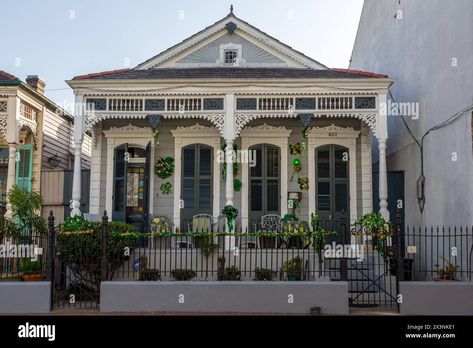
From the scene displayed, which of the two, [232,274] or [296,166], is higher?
[296,166]

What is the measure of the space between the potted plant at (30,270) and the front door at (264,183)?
19.1 feet

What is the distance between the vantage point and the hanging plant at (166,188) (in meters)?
15.5

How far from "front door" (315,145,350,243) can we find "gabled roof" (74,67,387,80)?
2.09m

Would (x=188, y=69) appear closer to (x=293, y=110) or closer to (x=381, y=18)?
(x=293, y=110)

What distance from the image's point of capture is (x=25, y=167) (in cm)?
1581

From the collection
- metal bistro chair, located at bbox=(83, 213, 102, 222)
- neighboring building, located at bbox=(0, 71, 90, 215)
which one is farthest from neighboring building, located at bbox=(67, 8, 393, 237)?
neighboring building, located at bbox=(0, 71, 90, 215)

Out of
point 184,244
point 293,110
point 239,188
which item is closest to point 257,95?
point 293,110

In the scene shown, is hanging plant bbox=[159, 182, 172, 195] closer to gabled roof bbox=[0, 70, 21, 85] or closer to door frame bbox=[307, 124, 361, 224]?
door frame bbox=[307, 124, 361, 224]

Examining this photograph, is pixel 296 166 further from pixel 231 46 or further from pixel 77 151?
pixel 77 151

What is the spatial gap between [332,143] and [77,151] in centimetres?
696

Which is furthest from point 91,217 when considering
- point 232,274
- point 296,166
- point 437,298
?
point 437,298

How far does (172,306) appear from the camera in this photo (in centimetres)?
1016

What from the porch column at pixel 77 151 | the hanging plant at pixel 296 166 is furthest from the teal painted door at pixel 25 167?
the hanging plant at pixel 296 166

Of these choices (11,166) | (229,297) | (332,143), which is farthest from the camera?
(332,143)
